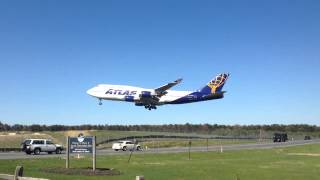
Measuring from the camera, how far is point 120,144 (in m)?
68.3

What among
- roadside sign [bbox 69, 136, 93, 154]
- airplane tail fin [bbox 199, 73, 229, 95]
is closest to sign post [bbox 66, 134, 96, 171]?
roadside sign [bbox 69, 136, 93, 154]

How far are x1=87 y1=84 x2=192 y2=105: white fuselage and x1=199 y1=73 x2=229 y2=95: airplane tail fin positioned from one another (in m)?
3.18

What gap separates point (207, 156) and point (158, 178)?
1013 inches

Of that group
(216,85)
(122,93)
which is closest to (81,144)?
(122,93)

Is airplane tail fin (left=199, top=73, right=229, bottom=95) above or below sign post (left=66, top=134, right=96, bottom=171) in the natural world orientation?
above

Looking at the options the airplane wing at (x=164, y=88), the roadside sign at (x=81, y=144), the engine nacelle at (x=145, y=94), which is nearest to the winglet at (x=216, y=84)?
the airplane wing at (x=164, y=88)

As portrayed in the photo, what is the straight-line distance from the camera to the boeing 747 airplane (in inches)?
2844

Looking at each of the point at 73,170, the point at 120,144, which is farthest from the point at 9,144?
the point at 73,170

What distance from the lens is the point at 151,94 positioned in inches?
2844

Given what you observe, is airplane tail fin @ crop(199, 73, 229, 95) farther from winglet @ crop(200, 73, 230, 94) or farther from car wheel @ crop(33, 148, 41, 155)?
car wheel @ crop(33, 148, 41, 155)

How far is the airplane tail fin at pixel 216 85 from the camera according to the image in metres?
77.3

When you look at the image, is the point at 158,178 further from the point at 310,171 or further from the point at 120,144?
the point at 120,144

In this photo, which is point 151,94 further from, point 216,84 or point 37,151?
point 37,151

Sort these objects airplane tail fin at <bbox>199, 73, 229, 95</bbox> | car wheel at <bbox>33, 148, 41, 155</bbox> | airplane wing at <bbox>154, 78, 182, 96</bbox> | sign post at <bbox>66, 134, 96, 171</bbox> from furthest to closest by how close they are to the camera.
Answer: airplane tail fin at <bbox>199, 73, 229, 95</bbox> → airplane wing at <bbox>154, 78, 182, 96</bbox> → car wheel at <bbox>33, 148, 41, 155</bbox> → sign post at <bbox>66, 134, 96, 171</bbox>
